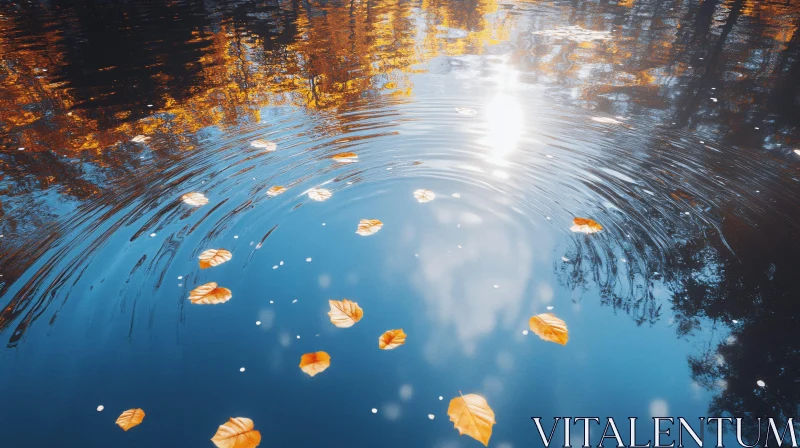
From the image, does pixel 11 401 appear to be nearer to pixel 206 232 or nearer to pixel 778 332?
pixel 206 232

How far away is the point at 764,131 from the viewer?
426cm

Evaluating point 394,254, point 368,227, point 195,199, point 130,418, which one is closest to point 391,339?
point 394,254

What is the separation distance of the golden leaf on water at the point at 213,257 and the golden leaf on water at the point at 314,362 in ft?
3.29

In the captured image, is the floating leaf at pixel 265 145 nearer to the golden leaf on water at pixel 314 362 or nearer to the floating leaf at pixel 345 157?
the floating leaf at pixel 345 157

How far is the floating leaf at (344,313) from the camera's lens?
222 centimetres

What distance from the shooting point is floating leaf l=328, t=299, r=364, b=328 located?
7.28 feet

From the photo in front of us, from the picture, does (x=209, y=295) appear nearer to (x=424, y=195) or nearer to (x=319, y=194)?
(x=319, y=194)

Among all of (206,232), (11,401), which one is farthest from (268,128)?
(11,401)

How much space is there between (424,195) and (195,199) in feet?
6.20

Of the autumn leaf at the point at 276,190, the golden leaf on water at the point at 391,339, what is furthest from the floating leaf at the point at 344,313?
the autumn leaf at the point at 276,190

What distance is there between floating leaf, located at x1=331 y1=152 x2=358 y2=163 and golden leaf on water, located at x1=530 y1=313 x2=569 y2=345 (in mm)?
2270

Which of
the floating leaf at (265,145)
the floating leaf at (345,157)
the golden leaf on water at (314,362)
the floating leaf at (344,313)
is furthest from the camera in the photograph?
the floating leaf at (265,145)

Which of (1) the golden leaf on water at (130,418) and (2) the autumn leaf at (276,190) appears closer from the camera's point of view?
(1) the golden leaf on water at (130,418)

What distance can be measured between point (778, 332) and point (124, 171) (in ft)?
16.3
